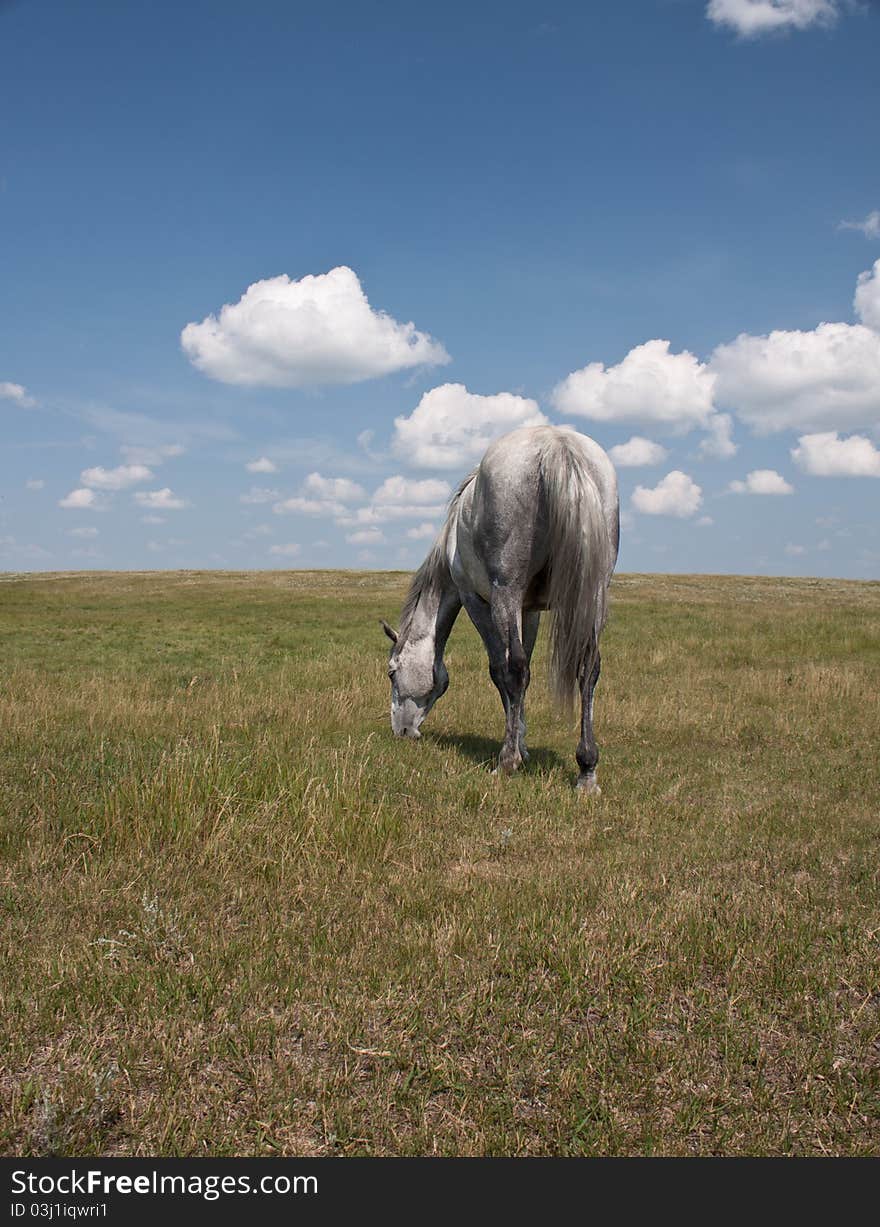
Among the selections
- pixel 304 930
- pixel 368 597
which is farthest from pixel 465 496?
pixel 368 597

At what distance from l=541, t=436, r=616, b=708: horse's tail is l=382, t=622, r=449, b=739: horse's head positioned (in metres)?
2.89

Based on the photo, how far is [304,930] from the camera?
437 cm

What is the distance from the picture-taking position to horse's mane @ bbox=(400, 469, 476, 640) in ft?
31.5

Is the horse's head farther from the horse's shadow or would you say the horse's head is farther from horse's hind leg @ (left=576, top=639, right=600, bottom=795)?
horse's hind leg @ (left=576, top=639, right=600, bottom=795)

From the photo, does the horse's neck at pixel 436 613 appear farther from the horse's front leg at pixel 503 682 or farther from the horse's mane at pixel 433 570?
the horse's front leg at pixel 503 682

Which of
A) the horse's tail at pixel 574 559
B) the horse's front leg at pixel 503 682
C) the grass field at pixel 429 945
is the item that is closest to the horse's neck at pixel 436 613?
the horse's front leg at pixel 503 682

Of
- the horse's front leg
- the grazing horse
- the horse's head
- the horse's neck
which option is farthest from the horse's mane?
the horse's front leg

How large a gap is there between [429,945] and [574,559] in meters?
4.16

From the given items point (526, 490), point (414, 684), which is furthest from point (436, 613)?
point (526, 490)

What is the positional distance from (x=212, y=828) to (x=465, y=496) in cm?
485

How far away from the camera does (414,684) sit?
1024 centimetres

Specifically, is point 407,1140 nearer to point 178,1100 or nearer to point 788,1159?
point 178,1100

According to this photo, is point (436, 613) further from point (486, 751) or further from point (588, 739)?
point (588, 739)

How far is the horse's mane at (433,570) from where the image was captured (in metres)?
9.62
